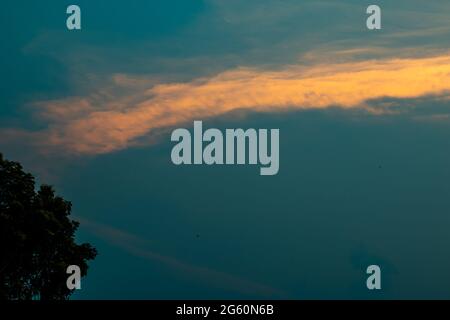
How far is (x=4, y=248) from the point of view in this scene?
5884 cm

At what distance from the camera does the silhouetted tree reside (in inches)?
2325

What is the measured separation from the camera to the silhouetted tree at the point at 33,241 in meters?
59.1

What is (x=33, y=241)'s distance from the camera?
198 ft
